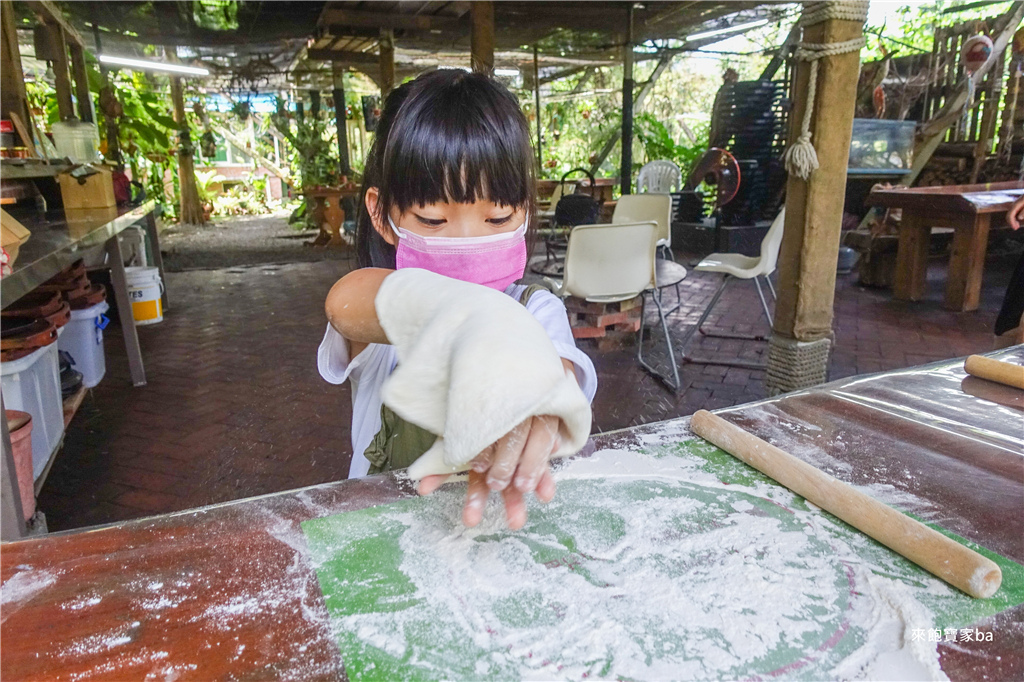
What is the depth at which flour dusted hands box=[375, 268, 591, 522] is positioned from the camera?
1.94 feet

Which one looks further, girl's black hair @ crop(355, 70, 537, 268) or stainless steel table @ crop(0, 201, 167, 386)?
stainless steel table @ crop(0, 201, 167, 386)

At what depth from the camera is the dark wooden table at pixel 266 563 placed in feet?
2.21

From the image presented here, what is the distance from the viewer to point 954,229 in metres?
5.43

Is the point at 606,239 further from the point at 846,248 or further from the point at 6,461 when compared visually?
the point at 846,248

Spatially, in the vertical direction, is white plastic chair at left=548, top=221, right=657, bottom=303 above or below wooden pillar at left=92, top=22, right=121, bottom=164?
below

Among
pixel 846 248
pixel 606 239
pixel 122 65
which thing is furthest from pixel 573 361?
pixel 122 65

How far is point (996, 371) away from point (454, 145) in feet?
4.29

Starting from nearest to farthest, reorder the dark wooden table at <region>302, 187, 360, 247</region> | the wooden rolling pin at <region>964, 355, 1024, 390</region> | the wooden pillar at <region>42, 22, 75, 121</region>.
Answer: the wooden rolling pin at <region>964, 355, 1024, 390</region> → the wooden pillar at <region>42, 22, 75, 121</region> → the dark wooden table at <region>302, 187, 360, 247</region>

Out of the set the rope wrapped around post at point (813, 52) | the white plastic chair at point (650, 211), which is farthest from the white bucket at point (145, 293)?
the rope wrapped around post at point (813, 52)

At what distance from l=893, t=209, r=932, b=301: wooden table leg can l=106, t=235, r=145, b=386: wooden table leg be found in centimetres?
615

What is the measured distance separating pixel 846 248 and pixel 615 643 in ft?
24.0

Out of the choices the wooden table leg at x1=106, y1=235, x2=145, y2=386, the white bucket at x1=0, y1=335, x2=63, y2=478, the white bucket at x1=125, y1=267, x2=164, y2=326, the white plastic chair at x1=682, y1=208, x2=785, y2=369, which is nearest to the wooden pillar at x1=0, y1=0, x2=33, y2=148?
the white bucket at x1=125, y1=267, x2=164, y2=326

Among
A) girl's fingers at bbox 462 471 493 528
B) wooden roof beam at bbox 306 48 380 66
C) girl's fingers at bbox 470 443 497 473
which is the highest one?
wooden roof beam at bbox 306 48 380 66

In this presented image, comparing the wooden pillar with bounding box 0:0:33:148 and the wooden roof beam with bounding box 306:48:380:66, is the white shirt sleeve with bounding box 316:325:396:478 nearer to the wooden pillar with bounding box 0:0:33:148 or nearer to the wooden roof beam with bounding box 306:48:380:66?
the wooden pillar with bounding box 0:0:33:148
